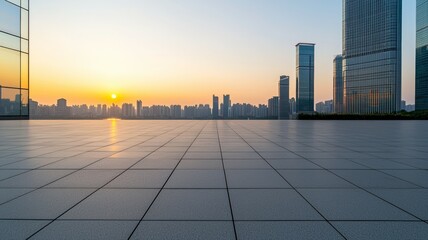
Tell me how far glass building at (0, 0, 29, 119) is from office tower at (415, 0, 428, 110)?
144 meters

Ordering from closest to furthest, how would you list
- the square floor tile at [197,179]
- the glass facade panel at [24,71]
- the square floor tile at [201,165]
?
the square floor tile at [197,179], the square floor tile at [201,165], the glass facade panel at [24,71]

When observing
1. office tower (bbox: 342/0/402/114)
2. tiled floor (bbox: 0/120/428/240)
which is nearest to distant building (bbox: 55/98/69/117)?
tiled floor (bbox: 0/120/428/240)

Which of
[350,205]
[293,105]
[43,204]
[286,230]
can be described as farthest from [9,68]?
[293,105]

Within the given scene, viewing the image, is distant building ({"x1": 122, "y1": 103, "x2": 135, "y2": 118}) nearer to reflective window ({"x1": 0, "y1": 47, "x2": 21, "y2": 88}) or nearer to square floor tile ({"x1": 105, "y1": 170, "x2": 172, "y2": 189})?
reflective window ({"x1": 0, "y1": 47, "x2": 21, "y2": 88})

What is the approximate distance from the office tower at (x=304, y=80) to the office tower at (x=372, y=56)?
85.0 feet

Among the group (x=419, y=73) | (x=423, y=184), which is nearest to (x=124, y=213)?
(x=423, y=184)

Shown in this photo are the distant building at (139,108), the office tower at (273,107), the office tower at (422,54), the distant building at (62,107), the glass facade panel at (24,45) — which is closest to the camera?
the glass facade panel at (24,45)

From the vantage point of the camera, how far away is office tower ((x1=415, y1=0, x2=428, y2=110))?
11255cm

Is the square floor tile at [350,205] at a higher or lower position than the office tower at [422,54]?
lower

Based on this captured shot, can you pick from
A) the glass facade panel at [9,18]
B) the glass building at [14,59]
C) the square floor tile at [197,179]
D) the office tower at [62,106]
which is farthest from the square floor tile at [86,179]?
the office tower at [62,106]

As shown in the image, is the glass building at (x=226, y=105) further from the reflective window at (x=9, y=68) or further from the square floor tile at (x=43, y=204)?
the square floor tile at (x=43, y=204)

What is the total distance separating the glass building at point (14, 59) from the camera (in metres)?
27.9

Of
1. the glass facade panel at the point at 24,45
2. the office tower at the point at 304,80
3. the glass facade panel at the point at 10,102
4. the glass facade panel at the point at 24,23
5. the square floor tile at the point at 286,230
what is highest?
the office tower at the point at 304,80

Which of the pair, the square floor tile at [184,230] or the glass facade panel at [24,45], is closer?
the square floor tile at [184,230]
